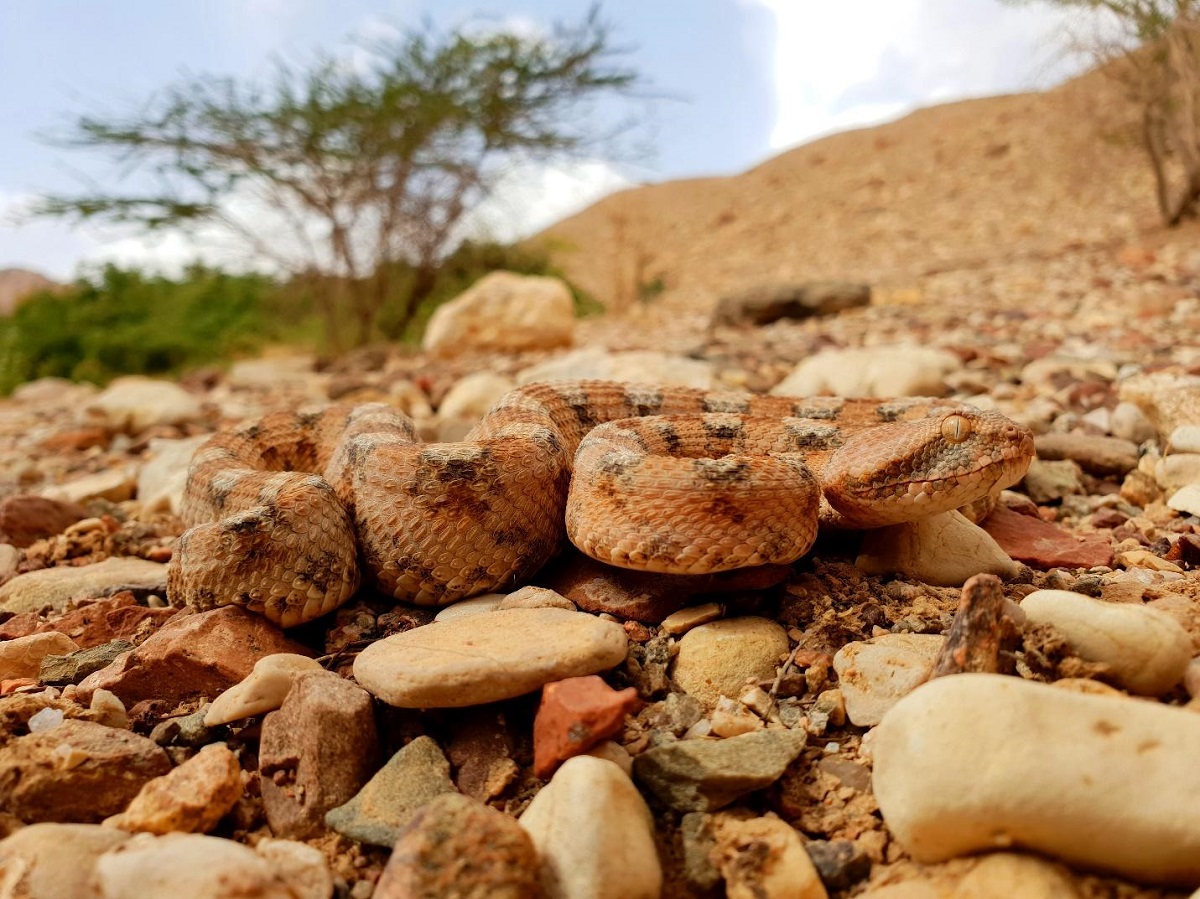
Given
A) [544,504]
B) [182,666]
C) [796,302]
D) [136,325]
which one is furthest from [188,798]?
[136,325]

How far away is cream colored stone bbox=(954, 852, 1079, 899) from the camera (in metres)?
2.46

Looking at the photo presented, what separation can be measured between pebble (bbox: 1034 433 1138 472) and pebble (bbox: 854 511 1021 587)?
1748mm

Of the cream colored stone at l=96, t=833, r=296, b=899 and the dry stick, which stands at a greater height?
the dry stick

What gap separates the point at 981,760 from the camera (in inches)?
101

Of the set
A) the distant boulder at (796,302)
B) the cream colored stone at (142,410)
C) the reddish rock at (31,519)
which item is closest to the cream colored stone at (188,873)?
the reddish rock at (31,519)

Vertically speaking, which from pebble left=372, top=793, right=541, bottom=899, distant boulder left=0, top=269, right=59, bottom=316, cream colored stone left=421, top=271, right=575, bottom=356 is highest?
distant boulder left=0, top=269, right=59, bottom=316

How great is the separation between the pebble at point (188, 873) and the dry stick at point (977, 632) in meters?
2.30

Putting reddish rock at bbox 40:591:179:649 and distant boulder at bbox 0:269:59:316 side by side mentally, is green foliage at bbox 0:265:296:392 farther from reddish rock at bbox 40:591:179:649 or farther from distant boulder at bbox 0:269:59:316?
reddish rock at bbox 40:591:179:649

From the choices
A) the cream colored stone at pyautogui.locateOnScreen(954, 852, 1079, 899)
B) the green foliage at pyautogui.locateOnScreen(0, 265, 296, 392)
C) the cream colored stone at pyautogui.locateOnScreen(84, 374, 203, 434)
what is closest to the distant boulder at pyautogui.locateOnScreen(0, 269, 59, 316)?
the green foliage at pyautogui.locateOnScreen(0, 265, 296, 392)

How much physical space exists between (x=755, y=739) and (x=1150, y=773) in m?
1.23

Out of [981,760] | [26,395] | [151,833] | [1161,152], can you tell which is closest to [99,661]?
[151,833]

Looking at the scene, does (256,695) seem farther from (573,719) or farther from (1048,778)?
(1048,778)

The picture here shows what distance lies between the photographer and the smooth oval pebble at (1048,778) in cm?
244

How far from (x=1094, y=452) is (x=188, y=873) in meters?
5.70
